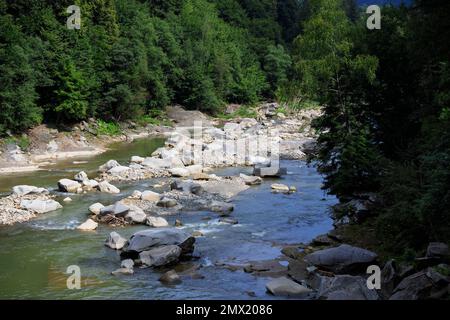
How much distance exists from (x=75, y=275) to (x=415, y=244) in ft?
35.4

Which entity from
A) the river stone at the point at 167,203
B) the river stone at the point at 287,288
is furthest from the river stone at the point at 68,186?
the river stone at the point at 287,288

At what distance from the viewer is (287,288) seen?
14.2 metres

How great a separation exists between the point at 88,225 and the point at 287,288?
418 inches

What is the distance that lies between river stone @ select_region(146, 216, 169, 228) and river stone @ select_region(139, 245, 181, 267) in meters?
4.19

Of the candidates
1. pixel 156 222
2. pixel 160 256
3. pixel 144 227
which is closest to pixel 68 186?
pixel 144 227

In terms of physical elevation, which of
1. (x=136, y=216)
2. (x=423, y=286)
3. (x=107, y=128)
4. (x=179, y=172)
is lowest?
(x=136, y=216)

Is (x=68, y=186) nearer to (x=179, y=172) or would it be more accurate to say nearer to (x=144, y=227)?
(x=179, y=172)

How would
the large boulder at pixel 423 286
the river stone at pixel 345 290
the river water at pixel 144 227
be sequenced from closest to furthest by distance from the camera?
the large boulder at pixel 423 286
the river stone at pixel 345 290
the river water at pixel 144 227

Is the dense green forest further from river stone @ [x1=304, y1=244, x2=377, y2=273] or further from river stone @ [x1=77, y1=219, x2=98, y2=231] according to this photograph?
river stone @ [x1=77, y1=219, x2=98, y2=231]

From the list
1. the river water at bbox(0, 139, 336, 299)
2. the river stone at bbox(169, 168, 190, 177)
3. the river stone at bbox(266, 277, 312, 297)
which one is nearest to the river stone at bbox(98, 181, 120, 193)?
the river water at bbox(0, 139, 336, 299)

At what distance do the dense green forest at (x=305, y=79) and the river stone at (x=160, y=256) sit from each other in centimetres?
713

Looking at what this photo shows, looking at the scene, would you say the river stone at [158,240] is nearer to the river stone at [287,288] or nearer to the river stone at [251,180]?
the river stone at [287,288]

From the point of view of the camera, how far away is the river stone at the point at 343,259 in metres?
15.4
